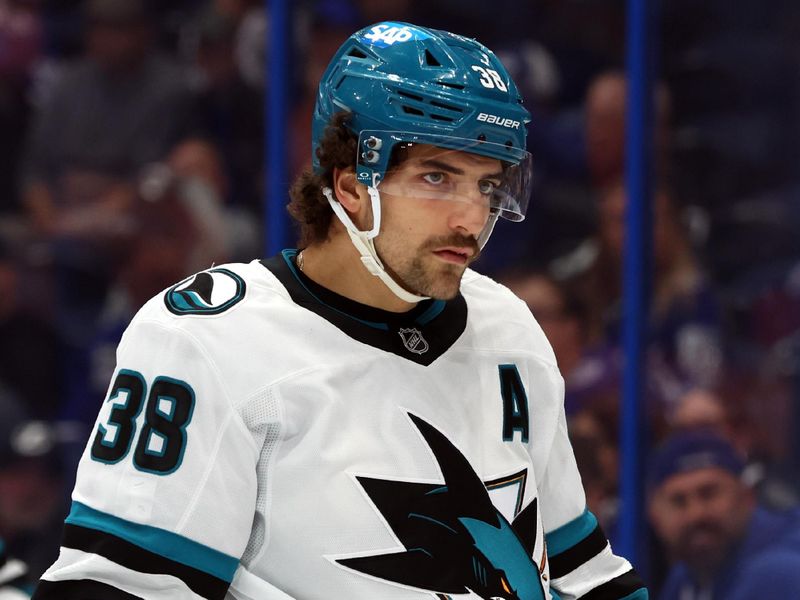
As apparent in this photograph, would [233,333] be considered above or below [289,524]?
above

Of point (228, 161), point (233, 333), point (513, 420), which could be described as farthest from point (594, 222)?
point (233, 333)

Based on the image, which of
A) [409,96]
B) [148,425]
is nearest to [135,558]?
[148,425]

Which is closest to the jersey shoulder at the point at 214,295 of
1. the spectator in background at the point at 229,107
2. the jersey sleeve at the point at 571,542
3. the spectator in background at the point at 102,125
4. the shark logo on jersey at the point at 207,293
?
the shark logo on jersey at the point at 207,293

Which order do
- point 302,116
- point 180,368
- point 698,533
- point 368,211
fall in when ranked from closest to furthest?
1. point 180,368
2. point 368,211
3. point 698,533
4. point 302,116

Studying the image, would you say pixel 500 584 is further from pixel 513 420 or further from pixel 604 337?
pixel 604 337

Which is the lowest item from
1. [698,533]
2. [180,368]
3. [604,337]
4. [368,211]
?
[698,533]

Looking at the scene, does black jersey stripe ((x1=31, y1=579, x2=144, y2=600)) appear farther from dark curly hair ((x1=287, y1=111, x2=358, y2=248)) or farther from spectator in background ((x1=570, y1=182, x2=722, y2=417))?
spectator in background ((x1=570, y1=182, x2=722, y2=417))

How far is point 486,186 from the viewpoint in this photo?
1.69 metres

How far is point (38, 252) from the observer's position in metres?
3.99

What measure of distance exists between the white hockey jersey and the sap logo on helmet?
0.84ft

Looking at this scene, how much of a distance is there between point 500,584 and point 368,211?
48cm

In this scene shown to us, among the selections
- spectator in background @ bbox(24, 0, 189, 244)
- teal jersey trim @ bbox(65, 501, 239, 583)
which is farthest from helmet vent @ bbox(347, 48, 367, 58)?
spectator in background @ bbox(24, 0, 189, 244)

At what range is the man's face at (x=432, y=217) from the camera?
5.39ft

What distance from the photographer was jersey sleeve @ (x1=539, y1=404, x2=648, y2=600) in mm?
1793
